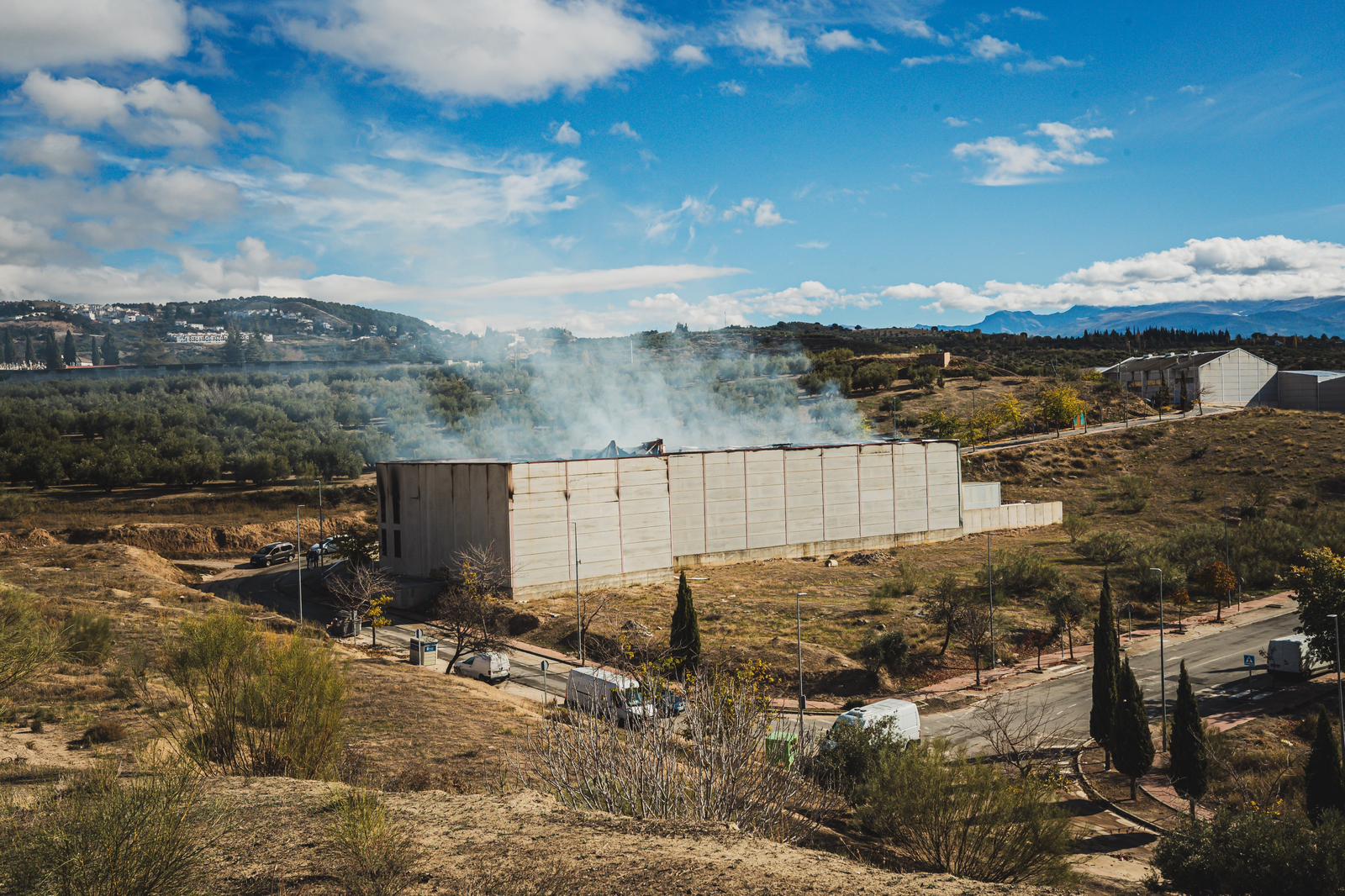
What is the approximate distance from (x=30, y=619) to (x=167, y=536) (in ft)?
150

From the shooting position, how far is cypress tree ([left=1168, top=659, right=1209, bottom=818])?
71.2 feet

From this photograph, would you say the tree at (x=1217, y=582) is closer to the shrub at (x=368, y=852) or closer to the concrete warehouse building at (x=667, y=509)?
the concrete warehouse building at (x=667, y=509)

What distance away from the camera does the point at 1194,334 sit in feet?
577

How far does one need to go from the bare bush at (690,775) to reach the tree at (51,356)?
17717cm

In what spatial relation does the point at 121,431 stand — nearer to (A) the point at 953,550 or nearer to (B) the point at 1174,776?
(A) the point at 953,550

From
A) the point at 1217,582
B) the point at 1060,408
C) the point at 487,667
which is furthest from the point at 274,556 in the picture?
the point at 1060,408

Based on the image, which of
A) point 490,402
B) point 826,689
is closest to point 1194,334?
point 490,402

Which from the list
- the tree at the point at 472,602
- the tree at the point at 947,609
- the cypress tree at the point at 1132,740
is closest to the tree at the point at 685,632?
the tree at the point at 472,602

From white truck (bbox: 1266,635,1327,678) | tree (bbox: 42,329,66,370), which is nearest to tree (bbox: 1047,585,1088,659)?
white truck (bbox: 1266,635,1327,678)

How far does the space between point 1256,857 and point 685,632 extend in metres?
20.3

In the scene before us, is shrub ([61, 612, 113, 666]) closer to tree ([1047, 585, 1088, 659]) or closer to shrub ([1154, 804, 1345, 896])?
shrub ([1154, 804, 1345, 896])

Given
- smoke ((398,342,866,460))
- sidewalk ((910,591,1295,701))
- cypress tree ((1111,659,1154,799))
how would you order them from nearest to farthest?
1. cypress tree ((1111,659,1154,799))
2. sidewalk ((910,591,1295,701))
3. smoke ((398,342,866,460))

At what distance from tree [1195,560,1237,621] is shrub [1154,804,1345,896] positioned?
30.8m

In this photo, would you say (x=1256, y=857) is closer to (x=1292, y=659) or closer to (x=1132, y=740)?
(x=1132, y=740)
